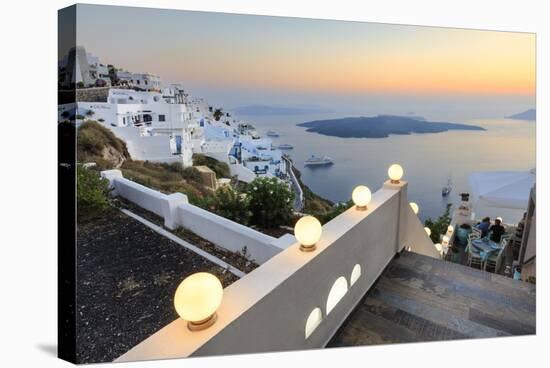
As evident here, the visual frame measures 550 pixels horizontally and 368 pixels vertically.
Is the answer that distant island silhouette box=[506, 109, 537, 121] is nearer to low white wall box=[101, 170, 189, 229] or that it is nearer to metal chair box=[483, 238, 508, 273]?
metal chair box=[483, 238, 508, 273]

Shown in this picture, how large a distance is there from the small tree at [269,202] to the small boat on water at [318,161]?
0.35 metres

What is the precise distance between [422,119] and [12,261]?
296 cm

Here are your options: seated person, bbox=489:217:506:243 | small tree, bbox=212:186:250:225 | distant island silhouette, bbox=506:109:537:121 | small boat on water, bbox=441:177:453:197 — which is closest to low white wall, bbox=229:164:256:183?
small tree, bbox=212:186:250:225

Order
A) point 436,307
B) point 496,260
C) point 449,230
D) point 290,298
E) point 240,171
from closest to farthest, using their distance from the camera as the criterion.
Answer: point 290,298 < point 436,307 < point 496,260 < point 240,171 < point 449,230

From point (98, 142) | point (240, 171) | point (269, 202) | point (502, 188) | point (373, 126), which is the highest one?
point (373, 126)

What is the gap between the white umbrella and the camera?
288 centimetres

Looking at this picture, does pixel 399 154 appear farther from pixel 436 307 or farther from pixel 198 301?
pixel 198 301

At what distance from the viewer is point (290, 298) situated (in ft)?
3.21

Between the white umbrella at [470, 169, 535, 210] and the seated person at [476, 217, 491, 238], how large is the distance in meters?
0.77

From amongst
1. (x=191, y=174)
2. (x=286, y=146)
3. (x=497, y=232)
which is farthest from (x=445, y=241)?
(x=191, y=174)

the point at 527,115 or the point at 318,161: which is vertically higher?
the point at 527,115

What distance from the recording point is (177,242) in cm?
234

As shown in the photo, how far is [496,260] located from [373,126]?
2.48 metres

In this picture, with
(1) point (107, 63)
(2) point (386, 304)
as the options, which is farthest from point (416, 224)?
(1) point (107, 63)
